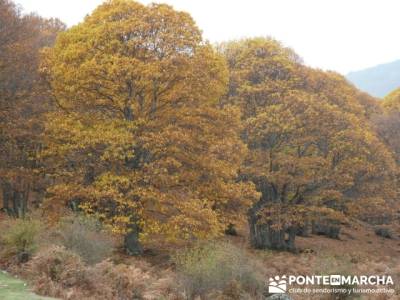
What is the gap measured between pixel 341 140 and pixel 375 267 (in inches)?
→ 363

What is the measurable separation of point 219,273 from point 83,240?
15.8 ft

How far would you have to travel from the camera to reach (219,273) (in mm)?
14656

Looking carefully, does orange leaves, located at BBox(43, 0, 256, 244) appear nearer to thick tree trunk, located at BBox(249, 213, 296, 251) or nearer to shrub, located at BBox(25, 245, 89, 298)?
shrub, located at BBox(25, 245, 89, 298)

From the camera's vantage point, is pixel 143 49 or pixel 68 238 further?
pixel 143 49

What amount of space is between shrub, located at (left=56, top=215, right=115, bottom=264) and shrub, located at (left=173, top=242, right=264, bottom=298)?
3.04m

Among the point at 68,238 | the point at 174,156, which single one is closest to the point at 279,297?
the point at 68,238

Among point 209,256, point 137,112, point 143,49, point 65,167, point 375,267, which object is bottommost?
point 375,267

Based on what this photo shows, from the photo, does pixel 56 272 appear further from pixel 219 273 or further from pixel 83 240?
pixel 219 273

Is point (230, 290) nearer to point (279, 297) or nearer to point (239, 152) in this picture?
point (279, 297)

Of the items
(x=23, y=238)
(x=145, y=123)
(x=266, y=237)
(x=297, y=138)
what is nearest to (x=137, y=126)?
(x=145, y=123)

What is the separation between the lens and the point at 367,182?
33.4 meters

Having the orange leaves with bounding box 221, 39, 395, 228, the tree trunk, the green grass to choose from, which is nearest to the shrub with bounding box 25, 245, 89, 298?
the green grass

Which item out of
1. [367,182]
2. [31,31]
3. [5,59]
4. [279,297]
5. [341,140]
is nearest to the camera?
[279,297]

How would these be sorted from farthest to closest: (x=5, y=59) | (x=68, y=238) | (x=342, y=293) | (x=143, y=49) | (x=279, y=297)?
(x=5, y=59), (x=143, y=49), (x=68, y=238), (x=342, y=293), (x=279, y=297)
